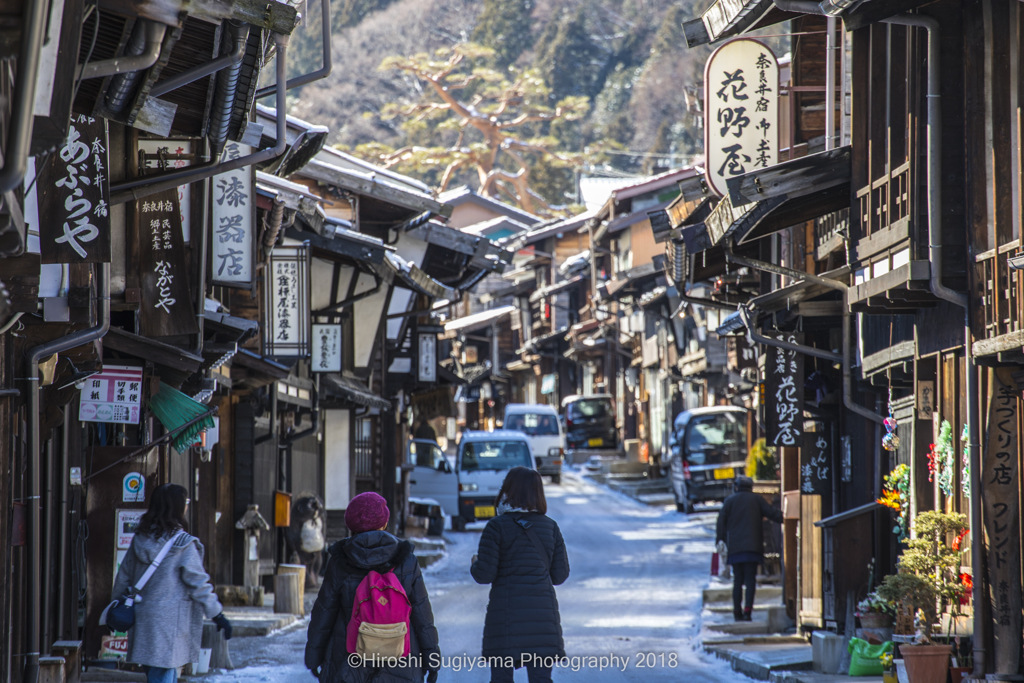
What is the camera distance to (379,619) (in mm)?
7074

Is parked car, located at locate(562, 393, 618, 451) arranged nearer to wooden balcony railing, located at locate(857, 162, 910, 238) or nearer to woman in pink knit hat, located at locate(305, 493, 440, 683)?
wooden balcony railing, located at locate(857, 162, 910, 238)

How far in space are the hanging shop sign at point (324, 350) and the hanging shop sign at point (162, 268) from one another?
9011 millimetres

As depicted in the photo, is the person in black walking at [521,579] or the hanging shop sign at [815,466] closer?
the person in black walking at [521,579]

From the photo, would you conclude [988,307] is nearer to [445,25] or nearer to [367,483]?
[367,483]

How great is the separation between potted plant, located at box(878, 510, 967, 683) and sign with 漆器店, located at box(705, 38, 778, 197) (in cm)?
550

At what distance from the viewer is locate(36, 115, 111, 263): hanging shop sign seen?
22.8 feet

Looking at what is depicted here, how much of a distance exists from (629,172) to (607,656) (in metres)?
62.0

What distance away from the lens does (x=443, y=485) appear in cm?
3044

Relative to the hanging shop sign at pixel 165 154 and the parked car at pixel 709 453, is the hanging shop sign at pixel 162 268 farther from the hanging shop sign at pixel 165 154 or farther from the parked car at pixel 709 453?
the parked car at pixel 709 453

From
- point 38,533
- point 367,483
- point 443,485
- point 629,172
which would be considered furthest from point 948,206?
point 629,172

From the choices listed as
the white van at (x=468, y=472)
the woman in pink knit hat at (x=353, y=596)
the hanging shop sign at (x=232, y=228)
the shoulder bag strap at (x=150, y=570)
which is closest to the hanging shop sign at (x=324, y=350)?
the hanging shop sign at (x=232, y=228)

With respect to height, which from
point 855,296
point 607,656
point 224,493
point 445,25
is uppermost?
point 445,25

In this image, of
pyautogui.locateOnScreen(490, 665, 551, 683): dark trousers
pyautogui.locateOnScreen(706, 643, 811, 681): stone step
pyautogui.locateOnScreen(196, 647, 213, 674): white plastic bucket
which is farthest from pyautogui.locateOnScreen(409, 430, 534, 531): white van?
pyautogui.locateOnScreen(490, 665, 551, 683): dark trousers

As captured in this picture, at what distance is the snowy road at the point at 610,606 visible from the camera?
1226 centimetres
